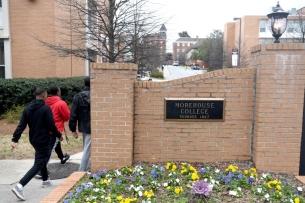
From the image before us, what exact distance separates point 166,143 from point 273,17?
2943mm

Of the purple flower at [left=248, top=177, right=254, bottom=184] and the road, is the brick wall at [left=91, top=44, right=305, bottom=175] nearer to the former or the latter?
the purple flower at [left=248, top=177, right=254, bottom=184]

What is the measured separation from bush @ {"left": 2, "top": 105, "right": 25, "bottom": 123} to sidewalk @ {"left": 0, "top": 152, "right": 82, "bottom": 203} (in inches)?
201

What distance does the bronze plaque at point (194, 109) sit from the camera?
4820 millimetres

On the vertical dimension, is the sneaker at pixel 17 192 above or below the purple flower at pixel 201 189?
below

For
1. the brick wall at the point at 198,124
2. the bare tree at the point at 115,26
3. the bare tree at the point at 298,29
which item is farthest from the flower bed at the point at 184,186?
the bare tree at the point at 298,29

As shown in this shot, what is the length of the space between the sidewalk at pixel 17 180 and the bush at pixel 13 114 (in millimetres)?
5099

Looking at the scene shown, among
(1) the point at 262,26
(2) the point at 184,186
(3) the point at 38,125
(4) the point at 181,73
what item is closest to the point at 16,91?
(3) the point at 38,125

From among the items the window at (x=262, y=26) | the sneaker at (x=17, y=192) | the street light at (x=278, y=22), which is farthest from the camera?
the window at (x=262, y=26)

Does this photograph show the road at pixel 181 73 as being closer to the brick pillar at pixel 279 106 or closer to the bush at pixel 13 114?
the bush at pixel 13 114

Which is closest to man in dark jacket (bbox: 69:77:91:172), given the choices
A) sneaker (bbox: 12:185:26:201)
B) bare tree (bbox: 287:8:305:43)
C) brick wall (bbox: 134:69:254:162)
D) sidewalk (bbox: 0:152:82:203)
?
sidewalk (bbox: 0:152:82:203)

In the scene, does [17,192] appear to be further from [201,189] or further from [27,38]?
[27,38]

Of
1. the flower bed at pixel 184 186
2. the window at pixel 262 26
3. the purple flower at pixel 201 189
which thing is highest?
the window at pixel 262 26

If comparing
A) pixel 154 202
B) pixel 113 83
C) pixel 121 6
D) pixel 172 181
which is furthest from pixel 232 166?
pixel 121 6

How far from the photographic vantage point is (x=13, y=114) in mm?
11766
